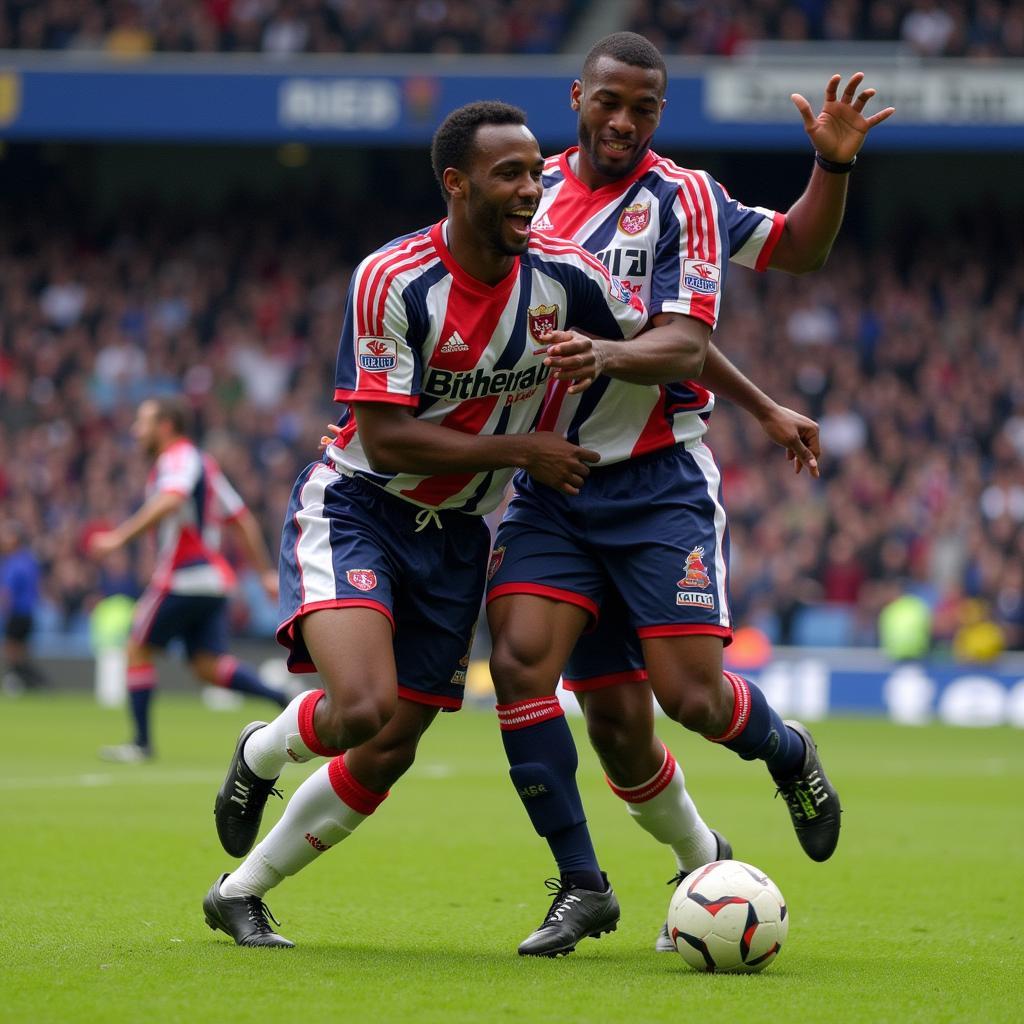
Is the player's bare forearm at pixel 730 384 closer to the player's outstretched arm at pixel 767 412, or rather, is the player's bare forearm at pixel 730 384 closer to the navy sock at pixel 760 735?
the player's outstretched arm at pixel 767 412

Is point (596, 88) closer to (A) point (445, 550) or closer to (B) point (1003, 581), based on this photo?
(A) point (445, 550)

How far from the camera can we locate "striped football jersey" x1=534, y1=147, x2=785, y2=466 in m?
5.43

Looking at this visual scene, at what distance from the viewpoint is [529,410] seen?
549 cm

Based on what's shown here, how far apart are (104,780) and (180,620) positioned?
140 cm

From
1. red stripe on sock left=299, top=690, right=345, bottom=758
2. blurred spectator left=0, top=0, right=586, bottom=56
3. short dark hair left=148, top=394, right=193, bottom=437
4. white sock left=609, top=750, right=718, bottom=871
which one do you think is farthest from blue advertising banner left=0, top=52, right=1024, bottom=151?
red stripe on sock left=299, top=690, right=345, bottom=758

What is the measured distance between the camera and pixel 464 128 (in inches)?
203

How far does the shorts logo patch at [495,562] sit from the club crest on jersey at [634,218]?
1046 millimetres

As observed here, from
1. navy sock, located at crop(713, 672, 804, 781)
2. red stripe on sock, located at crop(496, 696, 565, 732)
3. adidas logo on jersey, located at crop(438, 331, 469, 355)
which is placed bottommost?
navy sock, located at crop(713, 672, 804, 781)

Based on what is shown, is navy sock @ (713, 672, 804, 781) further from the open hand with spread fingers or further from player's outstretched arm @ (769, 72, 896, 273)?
the open hand with spread fingers

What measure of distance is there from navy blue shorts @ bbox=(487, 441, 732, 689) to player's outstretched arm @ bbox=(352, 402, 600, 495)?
0.32 meters

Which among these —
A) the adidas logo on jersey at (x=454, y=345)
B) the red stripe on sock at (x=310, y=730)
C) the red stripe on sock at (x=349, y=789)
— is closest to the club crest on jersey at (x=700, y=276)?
the adidas logo on jersey at (x=454, y=345)

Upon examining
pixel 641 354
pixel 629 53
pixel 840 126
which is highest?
pixel 629 53

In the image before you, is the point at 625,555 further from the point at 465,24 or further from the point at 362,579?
the point at 465,24

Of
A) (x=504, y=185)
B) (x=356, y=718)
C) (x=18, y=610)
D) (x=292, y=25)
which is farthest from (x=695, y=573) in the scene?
(x=292, y=25)
